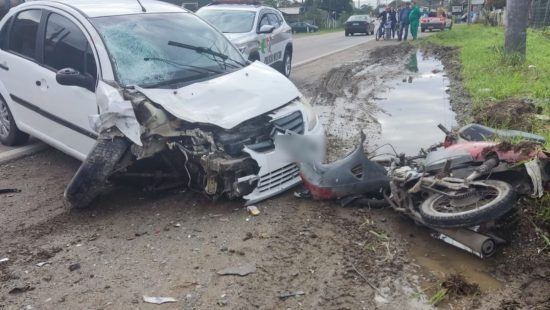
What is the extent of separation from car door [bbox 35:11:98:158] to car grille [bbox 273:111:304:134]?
176 cm

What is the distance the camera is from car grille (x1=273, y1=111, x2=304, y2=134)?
4.79 m

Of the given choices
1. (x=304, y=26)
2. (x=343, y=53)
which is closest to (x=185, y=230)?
(x=343, y=53)

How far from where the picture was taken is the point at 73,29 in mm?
5281

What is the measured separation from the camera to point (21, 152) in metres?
6.38

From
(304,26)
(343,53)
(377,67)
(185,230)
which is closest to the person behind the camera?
(185,230)

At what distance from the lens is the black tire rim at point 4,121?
6398 millimetres

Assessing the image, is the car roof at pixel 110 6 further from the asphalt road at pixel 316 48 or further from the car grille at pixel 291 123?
the asphalt road at pixel 316 48

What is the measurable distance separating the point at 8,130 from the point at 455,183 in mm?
5437

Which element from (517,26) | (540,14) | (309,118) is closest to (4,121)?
(309,118)

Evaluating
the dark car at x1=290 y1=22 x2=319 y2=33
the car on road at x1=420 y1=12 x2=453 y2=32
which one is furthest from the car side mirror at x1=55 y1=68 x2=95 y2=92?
the dark car at x1=290 y1=22 x2=319 y2=33

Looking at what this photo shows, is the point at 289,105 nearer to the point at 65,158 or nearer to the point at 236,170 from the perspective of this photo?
the point at 236,170

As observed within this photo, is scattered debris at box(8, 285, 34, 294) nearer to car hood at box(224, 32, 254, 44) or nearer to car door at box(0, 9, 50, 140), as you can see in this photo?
car door at box(0, 9, 50, 140)

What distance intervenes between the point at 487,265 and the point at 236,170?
82.7 inches

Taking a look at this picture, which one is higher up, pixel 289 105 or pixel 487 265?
pixel 289 105
